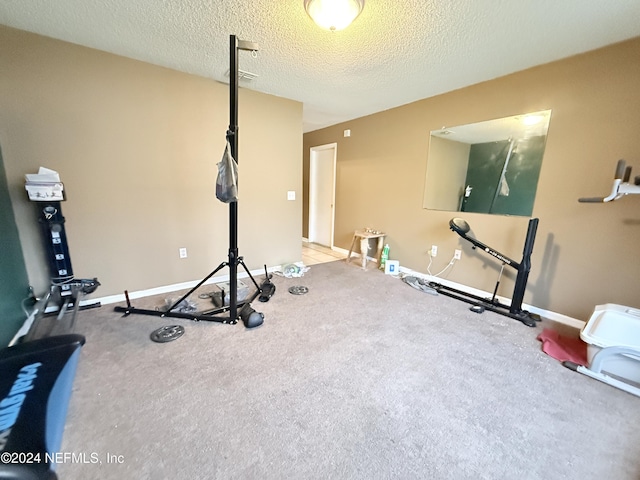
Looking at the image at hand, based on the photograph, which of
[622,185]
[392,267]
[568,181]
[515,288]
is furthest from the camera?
[392,267]

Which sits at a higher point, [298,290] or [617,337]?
[617,337]

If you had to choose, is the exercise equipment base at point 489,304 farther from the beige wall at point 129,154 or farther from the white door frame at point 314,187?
the beige wall at point 129,154

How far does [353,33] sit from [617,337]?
291 cm

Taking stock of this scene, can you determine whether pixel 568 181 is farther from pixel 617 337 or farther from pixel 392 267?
pixel 392 267

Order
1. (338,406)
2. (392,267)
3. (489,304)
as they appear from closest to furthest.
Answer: (338,406), (489,304), (392,267)

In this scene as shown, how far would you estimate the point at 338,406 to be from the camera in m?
A: 1.47

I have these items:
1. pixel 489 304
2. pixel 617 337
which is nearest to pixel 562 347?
pixel 617 337

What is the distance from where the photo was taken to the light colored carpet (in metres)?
1.17

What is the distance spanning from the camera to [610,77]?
212cm

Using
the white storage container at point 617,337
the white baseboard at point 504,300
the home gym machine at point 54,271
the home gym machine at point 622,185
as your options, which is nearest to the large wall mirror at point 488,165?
the home gym machine at point 622,185

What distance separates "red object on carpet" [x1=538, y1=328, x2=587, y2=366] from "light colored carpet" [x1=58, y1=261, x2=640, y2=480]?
3.4 inches

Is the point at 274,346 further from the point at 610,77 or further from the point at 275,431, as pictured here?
the point at 610,77

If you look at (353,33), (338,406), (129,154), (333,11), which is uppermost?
(353,33)

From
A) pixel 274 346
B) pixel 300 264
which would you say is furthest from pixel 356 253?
pixel 274 346
